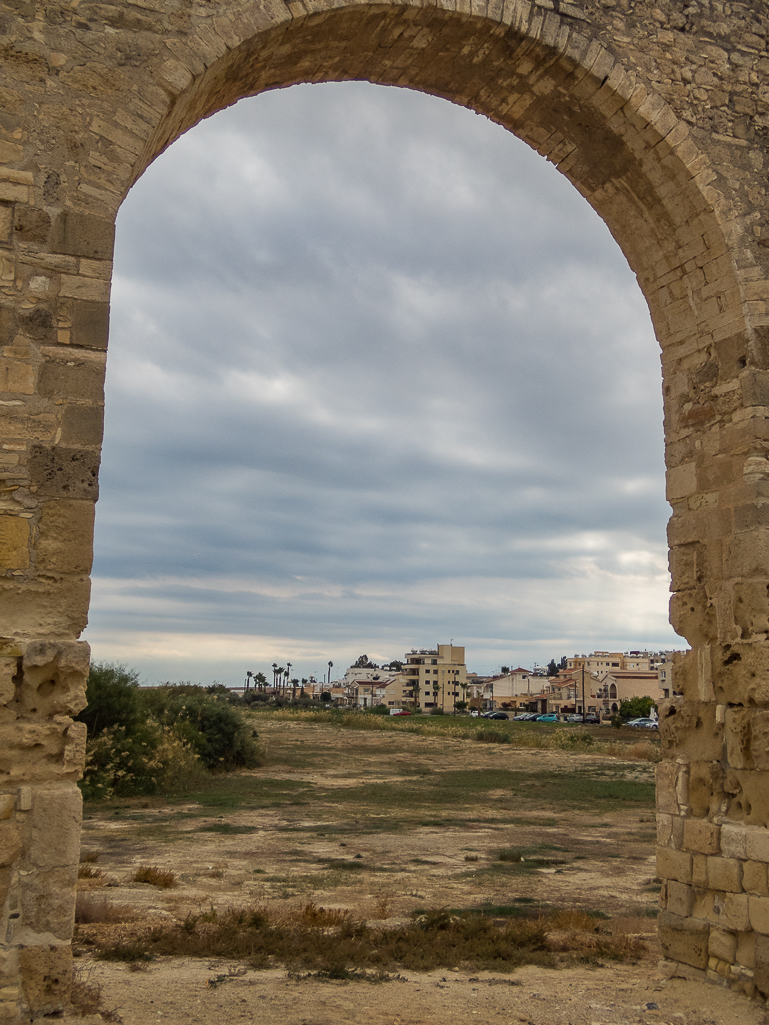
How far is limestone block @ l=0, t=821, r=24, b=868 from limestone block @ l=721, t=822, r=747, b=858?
376cm

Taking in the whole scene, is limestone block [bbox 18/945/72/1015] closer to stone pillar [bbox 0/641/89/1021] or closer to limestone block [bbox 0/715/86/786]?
stone pillar [bbox 0/641/89/1021]

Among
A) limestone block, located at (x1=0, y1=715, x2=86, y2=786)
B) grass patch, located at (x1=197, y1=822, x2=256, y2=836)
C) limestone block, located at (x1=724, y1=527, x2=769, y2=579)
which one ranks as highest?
limestone block, located at (x1=724, y1=527, x2=769, y2=579)

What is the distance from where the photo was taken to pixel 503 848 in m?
9.41

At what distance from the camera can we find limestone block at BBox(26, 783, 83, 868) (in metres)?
3.38

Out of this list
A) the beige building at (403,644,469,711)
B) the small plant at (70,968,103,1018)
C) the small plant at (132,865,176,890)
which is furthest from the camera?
the beige building at (403,644,469,711)

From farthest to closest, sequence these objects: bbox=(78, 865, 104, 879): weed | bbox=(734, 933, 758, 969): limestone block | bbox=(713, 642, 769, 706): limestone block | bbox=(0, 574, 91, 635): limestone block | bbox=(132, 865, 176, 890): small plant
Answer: bbox=(78, 865, 104, 879): weed
bbox=(132, 865, 176, 890): small plant
bbox=(713, 642, 769, 706): limestone block
bbox=(734, 933, 758, 969): limestone block
bbox=(0, 574, 91, 635): limestone block

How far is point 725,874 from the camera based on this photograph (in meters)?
4.52

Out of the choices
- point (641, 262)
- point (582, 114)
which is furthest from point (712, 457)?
point (582, 114)

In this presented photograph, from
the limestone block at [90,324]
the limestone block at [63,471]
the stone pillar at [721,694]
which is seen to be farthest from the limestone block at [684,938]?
the limestone block at [90,324]

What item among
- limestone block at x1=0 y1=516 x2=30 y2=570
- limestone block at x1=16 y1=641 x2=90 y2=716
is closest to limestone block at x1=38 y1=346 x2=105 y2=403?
limestone block at x1=0 y1=516 x2=30 y2=570

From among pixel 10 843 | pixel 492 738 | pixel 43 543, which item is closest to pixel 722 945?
pixel 10 843

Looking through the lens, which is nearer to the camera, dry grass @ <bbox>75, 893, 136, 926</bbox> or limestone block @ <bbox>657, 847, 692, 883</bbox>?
limestone block @ <bbox>657, 847, 692, 883</bbox>

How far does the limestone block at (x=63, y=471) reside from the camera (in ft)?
11.9

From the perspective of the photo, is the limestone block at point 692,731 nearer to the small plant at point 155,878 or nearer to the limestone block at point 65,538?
the limestone block at point 65,538
